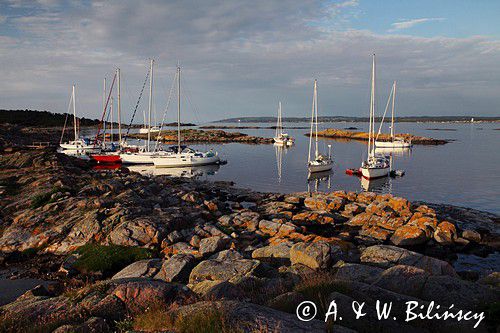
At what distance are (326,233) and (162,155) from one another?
151ft

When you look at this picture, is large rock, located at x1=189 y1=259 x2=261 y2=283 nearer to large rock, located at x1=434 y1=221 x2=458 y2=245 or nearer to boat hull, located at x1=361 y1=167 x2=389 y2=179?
large rock, located at x1=434 y1=221 x2=458 y2=245

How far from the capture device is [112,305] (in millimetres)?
9945

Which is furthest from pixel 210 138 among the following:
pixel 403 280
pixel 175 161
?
pixel 403 280

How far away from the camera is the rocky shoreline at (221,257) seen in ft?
28.2

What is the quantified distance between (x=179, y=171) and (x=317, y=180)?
74.9 feet

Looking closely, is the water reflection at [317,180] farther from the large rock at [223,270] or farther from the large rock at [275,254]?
the large rock at [223,270]

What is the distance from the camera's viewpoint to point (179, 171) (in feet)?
202

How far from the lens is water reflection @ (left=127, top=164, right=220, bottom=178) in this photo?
191 ft

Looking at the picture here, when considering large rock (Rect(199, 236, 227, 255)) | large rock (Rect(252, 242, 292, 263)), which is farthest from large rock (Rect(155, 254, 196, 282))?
large rock (Rect(252, 242, 292, 263))

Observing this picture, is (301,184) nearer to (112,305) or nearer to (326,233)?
(326,233)

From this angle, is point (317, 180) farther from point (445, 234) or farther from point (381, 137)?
point (381, 137)

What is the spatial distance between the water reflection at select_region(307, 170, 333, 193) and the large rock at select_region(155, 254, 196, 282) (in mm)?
31995

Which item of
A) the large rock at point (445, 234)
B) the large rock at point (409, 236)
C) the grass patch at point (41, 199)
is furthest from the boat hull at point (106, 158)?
the large rock at point (445, 234)

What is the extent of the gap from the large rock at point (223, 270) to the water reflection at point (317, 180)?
32238 mm
